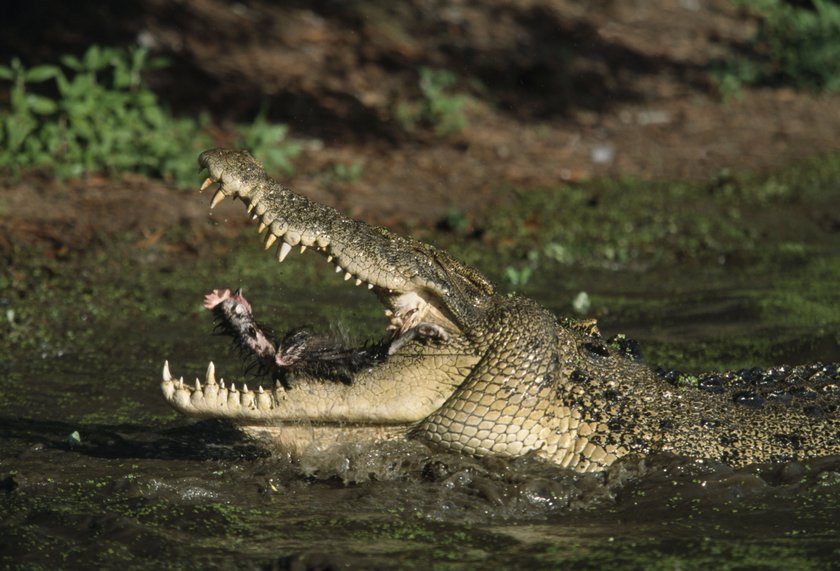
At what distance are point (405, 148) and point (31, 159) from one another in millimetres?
3197

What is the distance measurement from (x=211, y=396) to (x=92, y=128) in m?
4.97

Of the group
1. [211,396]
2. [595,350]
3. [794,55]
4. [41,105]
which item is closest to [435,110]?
[41,105]

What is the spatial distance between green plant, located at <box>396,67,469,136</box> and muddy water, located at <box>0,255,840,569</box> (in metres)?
5.26

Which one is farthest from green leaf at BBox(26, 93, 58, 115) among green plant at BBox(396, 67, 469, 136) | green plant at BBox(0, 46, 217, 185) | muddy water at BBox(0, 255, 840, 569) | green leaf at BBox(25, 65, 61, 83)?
green plant at BBox(396, 67, 469, 136)

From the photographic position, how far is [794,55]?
13.2 m

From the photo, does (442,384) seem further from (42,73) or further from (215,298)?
(42,73)

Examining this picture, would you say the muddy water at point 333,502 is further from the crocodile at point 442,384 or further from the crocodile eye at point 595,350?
the crocodile eye at point 595,350

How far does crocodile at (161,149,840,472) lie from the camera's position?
4598 millimetres

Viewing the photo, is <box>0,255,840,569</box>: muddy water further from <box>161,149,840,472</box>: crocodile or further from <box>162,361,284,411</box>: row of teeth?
<box>162,361,284,411</box>: row of teeth

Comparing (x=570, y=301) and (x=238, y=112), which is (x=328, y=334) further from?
(x=238, y=112)

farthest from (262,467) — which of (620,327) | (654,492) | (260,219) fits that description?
(620,327)

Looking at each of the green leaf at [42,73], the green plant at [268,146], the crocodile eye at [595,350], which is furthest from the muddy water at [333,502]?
the green plant at [268,146]

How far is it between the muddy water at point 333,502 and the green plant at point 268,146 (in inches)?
131

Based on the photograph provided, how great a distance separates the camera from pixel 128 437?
17.5 feet
